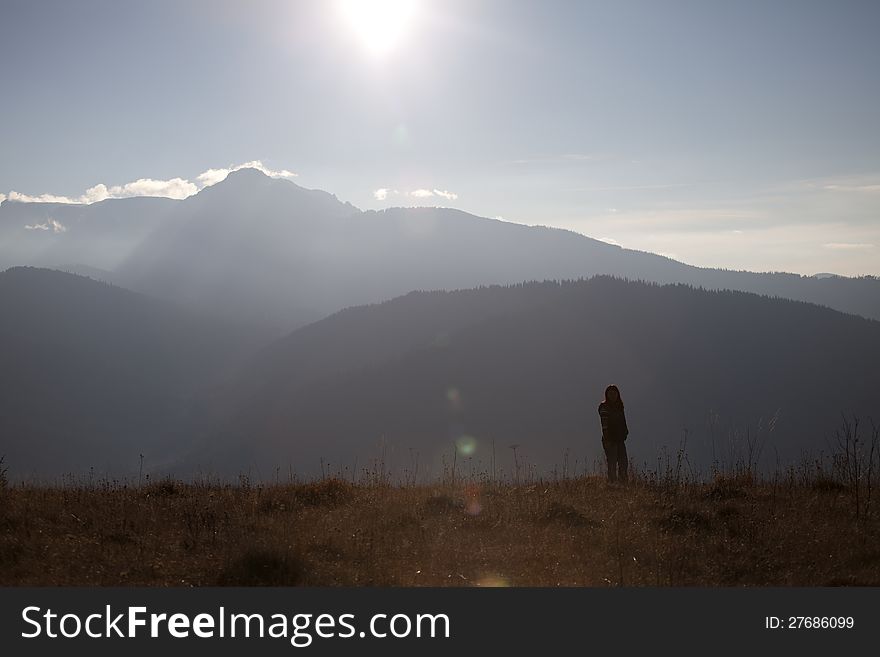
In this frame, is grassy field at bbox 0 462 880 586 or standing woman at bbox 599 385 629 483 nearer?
grassy field at bbox 0 462 880 586

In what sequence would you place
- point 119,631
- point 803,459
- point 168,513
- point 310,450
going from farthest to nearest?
point 310,450 → point 803,459 → point 168,513 → point 119,631

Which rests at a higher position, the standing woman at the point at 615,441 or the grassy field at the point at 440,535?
the standing woman at the point at 615,441

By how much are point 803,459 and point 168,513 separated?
39.7 feet

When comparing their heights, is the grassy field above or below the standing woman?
below

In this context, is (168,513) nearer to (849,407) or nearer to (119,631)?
(119,631)

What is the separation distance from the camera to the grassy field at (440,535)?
7.91 metres

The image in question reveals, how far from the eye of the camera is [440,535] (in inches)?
385

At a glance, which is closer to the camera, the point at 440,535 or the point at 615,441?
the point at 440,535

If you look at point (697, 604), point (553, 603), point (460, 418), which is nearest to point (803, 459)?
point (697, 604)

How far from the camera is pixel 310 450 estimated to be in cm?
17662

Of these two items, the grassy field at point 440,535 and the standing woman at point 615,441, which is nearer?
the grassy field at point 440,535

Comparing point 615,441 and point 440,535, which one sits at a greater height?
point 615,441

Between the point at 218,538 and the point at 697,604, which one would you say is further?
the point at 218,538

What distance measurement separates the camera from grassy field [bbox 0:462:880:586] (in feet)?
26.0
